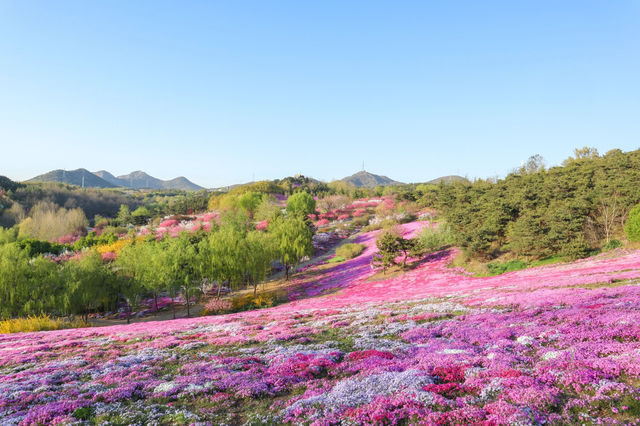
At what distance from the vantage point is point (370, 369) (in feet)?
30.1

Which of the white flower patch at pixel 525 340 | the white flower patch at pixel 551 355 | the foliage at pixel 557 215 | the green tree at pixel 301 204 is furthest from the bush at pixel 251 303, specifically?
the green tree at pixel 301 204

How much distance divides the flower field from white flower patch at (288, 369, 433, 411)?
46 millimetres

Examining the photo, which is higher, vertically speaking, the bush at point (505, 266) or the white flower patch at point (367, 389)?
the white flower patch at point (367, 389)

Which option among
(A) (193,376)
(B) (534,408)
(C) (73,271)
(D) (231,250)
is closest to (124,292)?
(C) (73,271)

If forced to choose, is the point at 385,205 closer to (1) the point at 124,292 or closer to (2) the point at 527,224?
(2) the point at 527,224

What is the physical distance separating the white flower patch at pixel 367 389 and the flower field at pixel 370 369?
46 mm

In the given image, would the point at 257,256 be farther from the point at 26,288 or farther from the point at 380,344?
the point at 380,344

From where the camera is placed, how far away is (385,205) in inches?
3423

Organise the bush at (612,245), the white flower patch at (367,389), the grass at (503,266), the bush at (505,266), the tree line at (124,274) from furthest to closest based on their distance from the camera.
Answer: the bush at (505,266), the grass at (503,266), the bush at (612,245), the tree line at (124,274), the white flower patch at (367,389)

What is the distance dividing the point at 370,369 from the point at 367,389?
1479mm

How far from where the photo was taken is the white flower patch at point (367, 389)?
7213 millimetres

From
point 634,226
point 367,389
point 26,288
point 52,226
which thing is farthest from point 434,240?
point 52,226

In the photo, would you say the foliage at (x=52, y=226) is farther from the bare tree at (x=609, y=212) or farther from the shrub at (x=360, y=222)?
the bare tree at (x=609, y=212)

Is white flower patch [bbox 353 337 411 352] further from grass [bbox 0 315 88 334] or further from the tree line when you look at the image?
grass [bbox 0 315 88 334]
